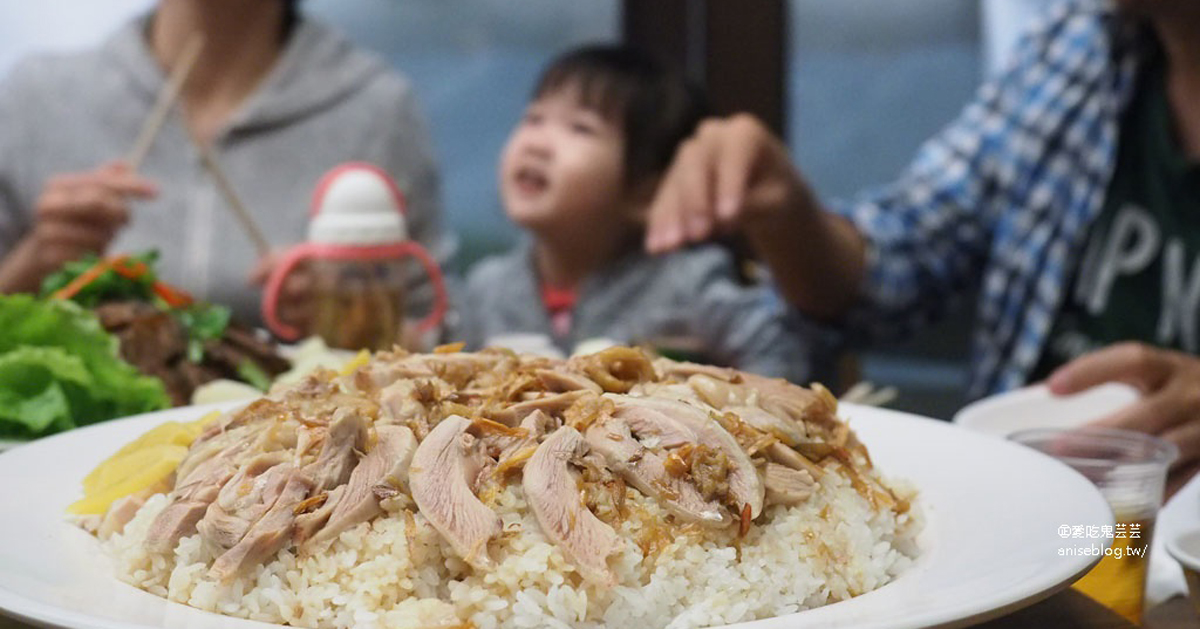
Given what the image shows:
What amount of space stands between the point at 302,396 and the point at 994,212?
211cm

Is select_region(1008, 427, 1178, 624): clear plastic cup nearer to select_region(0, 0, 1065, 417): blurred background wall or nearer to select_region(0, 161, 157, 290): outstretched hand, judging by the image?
select_region(0, 161, 157, 290): outstretched hand

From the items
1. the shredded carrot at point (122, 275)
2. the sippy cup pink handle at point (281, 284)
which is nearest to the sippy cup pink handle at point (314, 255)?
the sippy cup pink handle at point (281, 284)

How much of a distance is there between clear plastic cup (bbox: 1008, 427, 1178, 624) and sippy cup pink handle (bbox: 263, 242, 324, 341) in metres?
1.20

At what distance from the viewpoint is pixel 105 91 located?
353 centimetres

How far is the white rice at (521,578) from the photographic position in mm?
788

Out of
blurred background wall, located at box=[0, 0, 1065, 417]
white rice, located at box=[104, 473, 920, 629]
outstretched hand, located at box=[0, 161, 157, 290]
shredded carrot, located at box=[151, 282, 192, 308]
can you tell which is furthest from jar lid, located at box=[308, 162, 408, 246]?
blurred background wall, located at box=[0, 0, 1065, 417]

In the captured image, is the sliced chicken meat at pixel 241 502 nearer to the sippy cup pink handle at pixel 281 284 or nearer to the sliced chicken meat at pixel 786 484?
the sliced chicken meat at pixel 786 484

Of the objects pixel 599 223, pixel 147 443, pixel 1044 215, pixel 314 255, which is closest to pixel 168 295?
pixel 314 255

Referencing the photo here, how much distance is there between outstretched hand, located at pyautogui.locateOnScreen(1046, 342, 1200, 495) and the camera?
1612 millimetres

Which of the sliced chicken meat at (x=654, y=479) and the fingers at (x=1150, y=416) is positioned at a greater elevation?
the sliced chicken meat at (x=654, y=479)

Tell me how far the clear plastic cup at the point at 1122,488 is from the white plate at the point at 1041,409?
23cm

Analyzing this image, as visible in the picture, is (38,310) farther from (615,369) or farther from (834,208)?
(834,208)

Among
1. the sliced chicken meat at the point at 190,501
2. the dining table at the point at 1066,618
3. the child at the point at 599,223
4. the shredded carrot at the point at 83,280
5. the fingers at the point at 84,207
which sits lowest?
the child at the point at 599,223

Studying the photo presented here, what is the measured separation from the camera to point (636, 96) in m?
3.21
